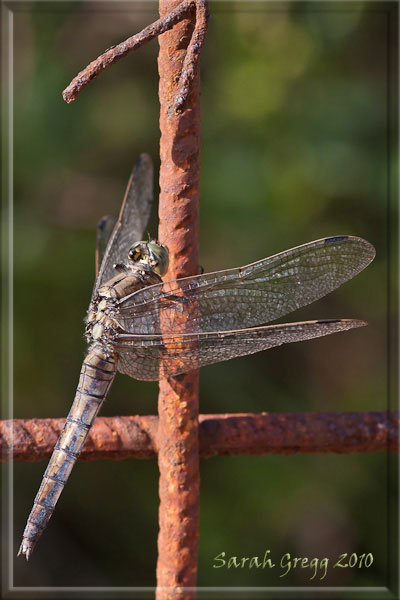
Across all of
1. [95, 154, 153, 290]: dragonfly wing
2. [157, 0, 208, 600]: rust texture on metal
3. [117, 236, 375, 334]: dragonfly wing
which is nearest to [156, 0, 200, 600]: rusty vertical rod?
[157, 0, 208, 600]: rust texture on metal

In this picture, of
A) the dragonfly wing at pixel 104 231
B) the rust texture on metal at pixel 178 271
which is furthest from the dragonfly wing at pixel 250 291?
the dragonfly wing at pixel 104 231

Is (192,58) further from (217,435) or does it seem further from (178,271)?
(217,435)

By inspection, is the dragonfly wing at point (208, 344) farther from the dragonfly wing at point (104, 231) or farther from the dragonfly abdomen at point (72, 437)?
the dragonfly wing at point (104, 231)

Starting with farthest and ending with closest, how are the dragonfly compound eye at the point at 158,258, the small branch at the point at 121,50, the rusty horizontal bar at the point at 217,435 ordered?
the dragonfly compound eye at the point at 158,258
the rusty horizontal bar at the point at 217,435
the small branch at the point at 121,50

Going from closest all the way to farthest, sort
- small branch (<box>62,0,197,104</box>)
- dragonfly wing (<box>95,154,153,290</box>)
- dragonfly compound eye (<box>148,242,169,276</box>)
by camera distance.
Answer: small branch (<box>62,0,197,104</box>) < dragonfly compound eye (<box>148,242,169,276</box>) < dragonfly wing (<box>95,154,153,290</box>)

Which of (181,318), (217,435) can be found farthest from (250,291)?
(217,435)

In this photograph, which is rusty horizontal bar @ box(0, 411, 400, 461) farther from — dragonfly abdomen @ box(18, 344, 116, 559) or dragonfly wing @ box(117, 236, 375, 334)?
dragonfly wing @ box(117, 236, 375, 334)
